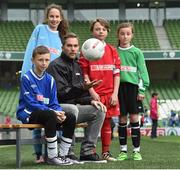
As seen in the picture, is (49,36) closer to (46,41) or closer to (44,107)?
(46,41)

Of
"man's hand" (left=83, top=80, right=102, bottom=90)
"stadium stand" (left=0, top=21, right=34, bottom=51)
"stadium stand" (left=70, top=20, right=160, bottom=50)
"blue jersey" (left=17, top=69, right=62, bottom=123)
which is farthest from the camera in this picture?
"stadium stand" (left=70, top=20, right=160, bottom=50)

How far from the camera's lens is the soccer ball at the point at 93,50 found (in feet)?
19.0

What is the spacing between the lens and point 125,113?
20.4ft

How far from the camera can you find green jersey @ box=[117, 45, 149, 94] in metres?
6.19

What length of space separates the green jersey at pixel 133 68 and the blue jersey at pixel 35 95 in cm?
109

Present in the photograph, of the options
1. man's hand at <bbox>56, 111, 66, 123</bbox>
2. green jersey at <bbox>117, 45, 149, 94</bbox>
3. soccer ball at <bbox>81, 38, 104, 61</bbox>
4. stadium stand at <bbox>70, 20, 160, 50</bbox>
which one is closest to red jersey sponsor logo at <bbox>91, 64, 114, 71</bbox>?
soccer ball at <bbox>81, 38, 104, 61</bbox>

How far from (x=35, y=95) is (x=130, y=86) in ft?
4.43

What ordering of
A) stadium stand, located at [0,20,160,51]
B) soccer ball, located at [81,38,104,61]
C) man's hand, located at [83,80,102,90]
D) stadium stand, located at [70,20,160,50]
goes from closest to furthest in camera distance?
man's hand, located at [83,80,102,90]
soccer ball, located at [81,38,104,61]
stadium stand, located at [0,20,160,51]
stadium stand, located at [70,20,160,50]

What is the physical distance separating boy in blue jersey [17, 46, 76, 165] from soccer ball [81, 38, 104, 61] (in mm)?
541

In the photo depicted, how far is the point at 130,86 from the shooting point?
6227mm

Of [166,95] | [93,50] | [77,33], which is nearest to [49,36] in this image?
[93,50]

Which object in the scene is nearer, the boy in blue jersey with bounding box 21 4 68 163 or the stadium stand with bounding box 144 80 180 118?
the boy in blue jersey with bounding box 21 4 68 163

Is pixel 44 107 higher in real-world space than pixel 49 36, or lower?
lower

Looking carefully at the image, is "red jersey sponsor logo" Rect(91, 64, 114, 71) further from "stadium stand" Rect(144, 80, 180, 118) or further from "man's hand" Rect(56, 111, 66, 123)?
"stadium stand" Rect(144, 80, 180, 118)
